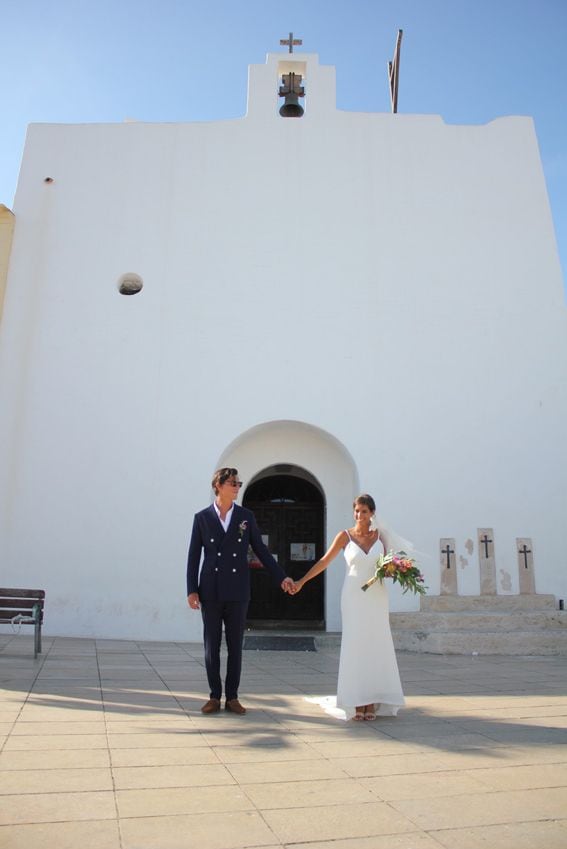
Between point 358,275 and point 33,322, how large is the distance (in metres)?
5.52

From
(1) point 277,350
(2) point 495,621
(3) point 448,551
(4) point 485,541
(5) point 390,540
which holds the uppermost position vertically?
(1) point 277,350

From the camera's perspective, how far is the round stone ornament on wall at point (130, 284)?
10883mm

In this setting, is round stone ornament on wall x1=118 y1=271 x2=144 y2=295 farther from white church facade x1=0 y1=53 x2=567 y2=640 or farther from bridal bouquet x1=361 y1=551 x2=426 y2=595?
bridal bouquet x1=361 y1=551 x2=426 y2=595

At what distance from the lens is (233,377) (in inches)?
408

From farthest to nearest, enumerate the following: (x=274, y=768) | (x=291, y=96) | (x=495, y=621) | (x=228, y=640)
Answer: (x=291, y=96) < (x=495, y=621) < (x=228, y=640) < (x=274, y=768)

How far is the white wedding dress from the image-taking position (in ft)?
15.0

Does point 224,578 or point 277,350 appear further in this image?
point 277,350

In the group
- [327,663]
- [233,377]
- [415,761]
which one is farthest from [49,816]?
[233,377]

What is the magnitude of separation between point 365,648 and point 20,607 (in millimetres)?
4847

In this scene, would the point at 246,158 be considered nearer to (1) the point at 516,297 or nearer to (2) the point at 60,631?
(1) the point at 516,297

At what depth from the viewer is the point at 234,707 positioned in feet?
15.3

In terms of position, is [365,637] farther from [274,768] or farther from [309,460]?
[309,460]

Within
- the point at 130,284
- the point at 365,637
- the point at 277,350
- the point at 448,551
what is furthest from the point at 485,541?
the point at 130,284

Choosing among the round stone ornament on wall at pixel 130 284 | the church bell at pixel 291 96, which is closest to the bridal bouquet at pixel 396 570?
the round stone ornament on wall at pixel 130 284
